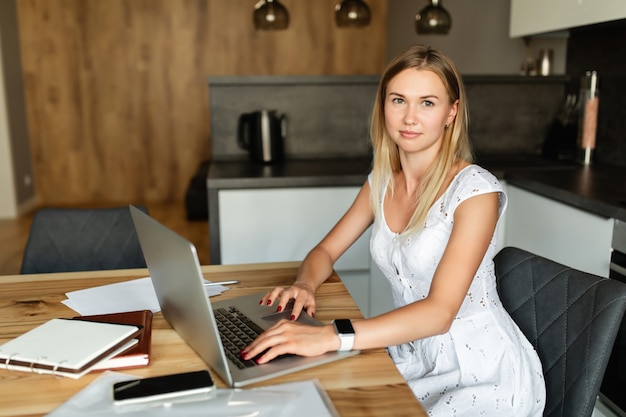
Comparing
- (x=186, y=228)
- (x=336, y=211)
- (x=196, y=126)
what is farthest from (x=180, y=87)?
(x=336, y=211)

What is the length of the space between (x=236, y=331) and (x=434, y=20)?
8.29ft

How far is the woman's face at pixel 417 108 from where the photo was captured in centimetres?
133

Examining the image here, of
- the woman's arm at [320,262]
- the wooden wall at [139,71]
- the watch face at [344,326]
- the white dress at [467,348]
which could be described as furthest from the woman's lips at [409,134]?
the wooden wall at [139,71]

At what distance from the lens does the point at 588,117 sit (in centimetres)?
263

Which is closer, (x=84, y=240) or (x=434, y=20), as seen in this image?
(x=84, y=240)

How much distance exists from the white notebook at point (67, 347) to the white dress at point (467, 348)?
606mm

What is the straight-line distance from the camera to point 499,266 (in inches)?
56.7

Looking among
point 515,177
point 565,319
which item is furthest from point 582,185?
point 565,319

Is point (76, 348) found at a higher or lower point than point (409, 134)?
lower

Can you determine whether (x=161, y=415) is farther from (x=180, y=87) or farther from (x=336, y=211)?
(x=180, y=87)

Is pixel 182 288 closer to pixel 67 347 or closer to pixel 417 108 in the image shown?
pixel 67 347

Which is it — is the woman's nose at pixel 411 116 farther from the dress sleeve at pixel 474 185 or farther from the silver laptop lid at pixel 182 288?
the silver laptop lid at pixel 182 288

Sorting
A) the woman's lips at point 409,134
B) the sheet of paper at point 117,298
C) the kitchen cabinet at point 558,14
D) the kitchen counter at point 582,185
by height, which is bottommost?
the sheet of paper at point 117,298

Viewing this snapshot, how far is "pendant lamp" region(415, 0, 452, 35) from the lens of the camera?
10.5 ft
